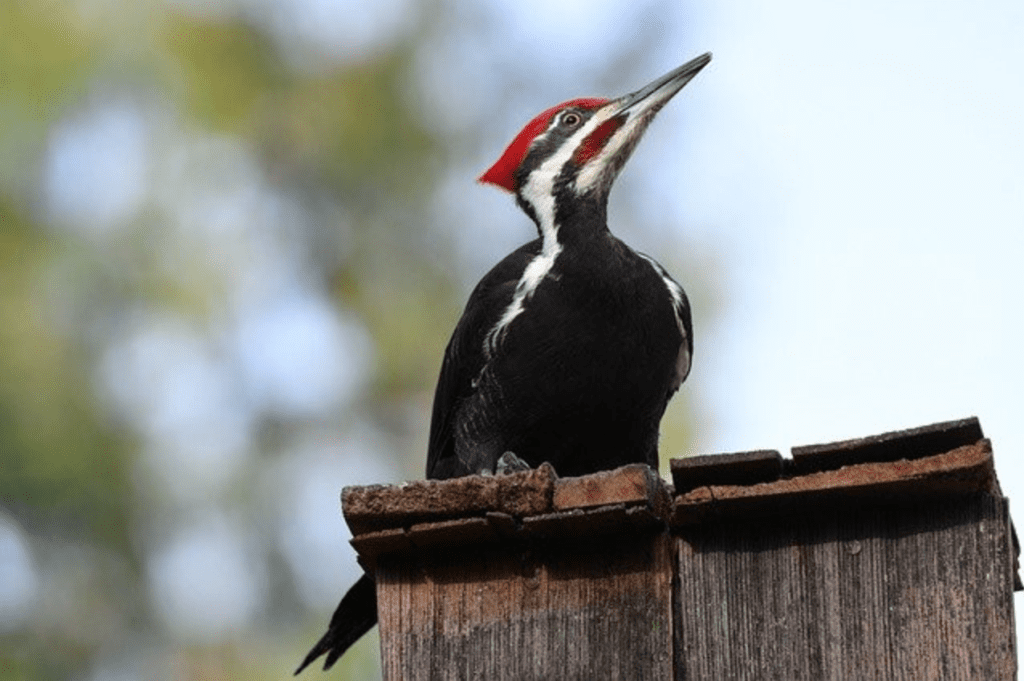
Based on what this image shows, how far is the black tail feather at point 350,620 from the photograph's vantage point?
4.36 metres

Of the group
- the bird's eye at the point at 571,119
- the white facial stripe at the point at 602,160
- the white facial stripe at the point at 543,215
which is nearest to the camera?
the white facial stripe at the point at 543,215

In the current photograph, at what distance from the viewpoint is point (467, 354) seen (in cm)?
516

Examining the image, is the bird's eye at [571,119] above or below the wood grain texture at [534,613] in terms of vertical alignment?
above

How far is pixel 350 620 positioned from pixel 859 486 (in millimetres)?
1647

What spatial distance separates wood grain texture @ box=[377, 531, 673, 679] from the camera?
126 inches

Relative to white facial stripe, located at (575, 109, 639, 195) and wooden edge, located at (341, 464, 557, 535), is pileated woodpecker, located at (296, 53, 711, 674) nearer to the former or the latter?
white facial stripe, located at (575, 109, 639, 195)

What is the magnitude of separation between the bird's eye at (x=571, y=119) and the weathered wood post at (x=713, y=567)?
8.01 ft

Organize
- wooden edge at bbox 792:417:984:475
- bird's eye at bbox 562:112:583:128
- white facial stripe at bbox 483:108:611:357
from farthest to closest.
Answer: bird's eye at bbox 562:112:583:128, white facial stripe at bbox 483:108:611:357, wooden edge at bbox 792:417:984:475

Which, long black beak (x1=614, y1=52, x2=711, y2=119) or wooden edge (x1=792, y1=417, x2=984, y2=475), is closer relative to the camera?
wooden edge (x1=792, y1=417, x2=984, y2=475)

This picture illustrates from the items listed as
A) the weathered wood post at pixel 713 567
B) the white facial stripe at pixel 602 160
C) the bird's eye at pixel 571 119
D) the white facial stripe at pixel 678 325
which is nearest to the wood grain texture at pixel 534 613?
the weathered wood post at pixel 713 567

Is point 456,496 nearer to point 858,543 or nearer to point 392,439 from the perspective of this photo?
point 858,543

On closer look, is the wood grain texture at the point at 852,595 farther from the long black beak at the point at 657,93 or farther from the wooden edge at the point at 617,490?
the long black beak at the point at 657,93

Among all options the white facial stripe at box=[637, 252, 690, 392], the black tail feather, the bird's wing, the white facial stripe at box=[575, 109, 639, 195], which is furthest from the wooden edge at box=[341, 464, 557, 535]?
the white facial stripe at box=[575, 109, 639, 195]

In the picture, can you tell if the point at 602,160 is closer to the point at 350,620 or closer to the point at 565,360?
the point at 565,360
